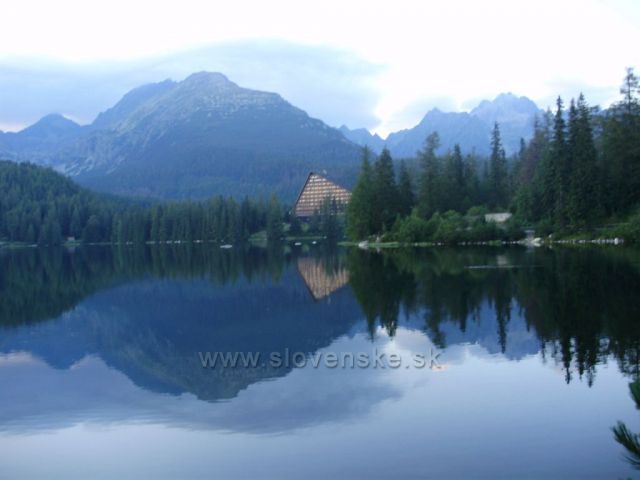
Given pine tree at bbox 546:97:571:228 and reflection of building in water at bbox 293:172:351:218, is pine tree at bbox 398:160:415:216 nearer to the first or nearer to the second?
pine tree at bbox 546:97:571:228

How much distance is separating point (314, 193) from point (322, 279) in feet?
462

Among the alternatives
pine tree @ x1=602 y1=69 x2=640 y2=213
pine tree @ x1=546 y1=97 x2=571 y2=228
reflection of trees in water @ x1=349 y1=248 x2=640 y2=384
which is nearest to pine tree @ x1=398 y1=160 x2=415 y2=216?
pine tree @ x1=546 y1=97 x2=571 y2=228

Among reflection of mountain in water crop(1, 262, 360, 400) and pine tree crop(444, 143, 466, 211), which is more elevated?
pine tree crop(444, 143, 466, 211)

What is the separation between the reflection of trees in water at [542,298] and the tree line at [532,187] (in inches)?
909

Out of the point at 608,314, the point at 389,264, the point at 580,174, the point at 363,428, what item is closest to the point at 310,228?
the point at 580,174

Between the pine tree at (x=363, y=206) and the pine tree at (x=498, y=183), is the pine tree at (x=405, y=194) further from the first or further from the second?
the pine tree at (x=498, y=183)

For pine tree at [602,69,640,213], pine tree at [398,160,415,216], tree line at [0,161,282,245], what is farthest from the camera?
tree line at [0,161,282,245]

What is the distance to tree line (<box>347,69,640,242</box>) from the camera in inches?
2923

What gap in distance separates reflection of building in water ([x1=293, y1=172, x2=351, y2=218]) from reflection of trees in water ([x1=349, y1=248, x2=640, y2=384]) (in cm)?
13269

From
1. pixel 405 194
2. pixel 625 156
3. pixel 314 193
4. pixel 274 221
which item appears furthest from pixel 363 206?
pixel 314 193

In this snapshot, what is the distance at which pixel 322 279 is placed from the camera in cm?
4988

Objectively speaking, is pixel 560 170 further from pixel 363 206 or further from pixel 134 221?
pixel 134 221

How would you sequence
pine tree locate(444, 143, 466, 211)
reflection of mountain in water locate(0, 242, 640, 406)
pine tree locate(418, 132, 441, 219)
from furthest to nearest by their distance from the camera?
pine tree locate(444, 143, 466, 211) → pine tree locate(418, 132, 441, 219) → reflection of mountain in water locate(0, 242, 640, 406)

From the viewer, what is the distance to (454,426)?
14477mm
